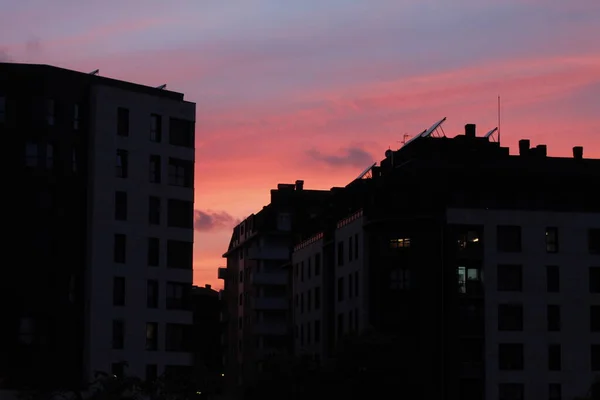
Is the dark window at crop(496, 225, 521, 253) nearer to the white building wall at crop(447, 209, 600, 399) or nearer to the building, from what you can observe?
the white building wall at crop(447, 209, 600, 399)

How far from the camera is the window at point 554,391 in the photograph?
123062 millimetres

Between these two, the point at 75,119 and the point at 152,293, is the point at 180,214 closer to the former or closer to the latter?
the point at 152,293

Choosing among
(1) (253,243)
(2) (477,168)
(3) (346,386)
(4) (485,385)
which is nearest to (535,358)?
(4) (485,385)

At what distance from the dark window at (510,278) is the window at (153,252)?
35469mm

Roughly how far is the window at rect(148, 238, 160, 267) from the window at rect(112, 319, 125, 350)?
5344mm

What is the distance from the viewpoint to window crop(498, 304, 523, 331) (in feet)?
407

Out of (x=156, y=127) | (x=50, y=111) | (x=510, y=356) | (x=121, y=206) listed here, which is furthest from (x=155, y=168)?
(x=510, y=356)

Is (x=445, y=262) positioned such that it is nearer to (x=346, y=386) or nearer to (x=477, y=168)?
(x=477, y=168)

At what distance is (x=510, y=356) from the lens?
123 m

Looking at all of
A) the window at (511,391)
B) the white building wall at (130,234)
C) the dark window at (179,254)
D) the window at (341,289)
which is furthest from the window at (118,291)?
the window at (511,391)

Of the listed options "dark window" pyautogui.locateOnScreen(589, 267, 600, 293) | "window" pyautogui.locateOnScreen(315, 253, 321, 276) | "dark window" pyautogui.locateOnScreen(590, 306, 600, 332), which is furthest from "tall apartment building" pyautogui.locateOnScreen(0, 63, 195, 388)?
"window" pyautogui.locateOnScreen(315, 253, 321, 276)

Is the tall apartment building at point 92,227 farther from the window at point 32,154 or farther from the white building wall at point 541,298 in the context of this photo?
the white building wall at point 541,298

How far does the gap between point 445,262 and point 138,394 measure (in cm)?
3731

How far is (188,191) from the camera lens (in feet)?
354
